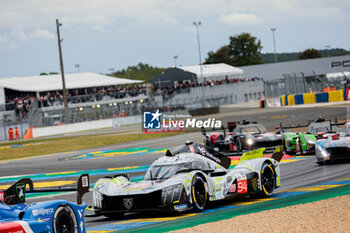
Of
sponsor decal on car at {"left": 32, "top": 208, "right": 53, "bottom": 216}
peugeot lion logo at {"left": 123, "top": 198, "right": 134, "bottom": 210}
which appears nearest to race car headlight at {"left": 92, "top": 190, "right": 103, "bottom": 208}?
peugeot lion logo at {"left": 123, "top": 198, "right": 134, "bottom": 210}

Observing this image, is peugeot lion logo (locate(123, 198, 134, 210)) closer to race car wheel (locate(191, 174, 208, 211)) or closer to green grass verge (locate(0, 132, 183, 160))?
race car wheel (locate(191, 174, 208, 211))

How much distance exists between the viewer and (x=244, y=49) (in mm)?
150750

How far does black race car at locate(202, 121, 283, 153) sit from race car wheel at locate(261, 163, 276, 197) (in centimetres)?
859

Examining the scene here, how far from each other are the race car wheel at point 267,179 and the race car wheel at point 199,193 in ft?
5.97

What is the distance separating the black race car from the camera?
2200cm

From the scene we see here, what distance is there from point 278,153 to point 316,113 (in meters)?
32.3

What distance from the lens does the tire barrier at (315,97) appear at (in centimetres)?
5819

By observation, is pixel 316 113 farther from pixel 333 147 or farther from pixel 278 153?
pixel 278 153

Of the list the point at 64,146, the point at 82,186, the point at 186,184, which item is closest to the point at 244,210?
the point at 186,184

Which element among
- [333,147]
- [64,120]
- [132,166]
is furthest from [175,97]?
[333,147]

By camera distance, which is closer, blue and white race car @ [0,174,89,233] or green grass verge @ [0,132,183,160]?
blue and white race car @ [0,174,89,233]

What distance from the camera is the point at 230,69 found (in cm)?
9150

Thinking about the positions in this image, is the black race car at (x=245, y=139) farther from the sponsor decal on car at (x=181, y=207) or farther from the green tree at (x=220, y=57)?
the green tree at (x=220, y=57)

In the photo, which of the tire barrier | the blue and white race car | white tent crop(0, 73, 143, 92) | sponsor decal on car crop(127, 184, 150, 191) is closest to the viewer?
the blue and white race car
